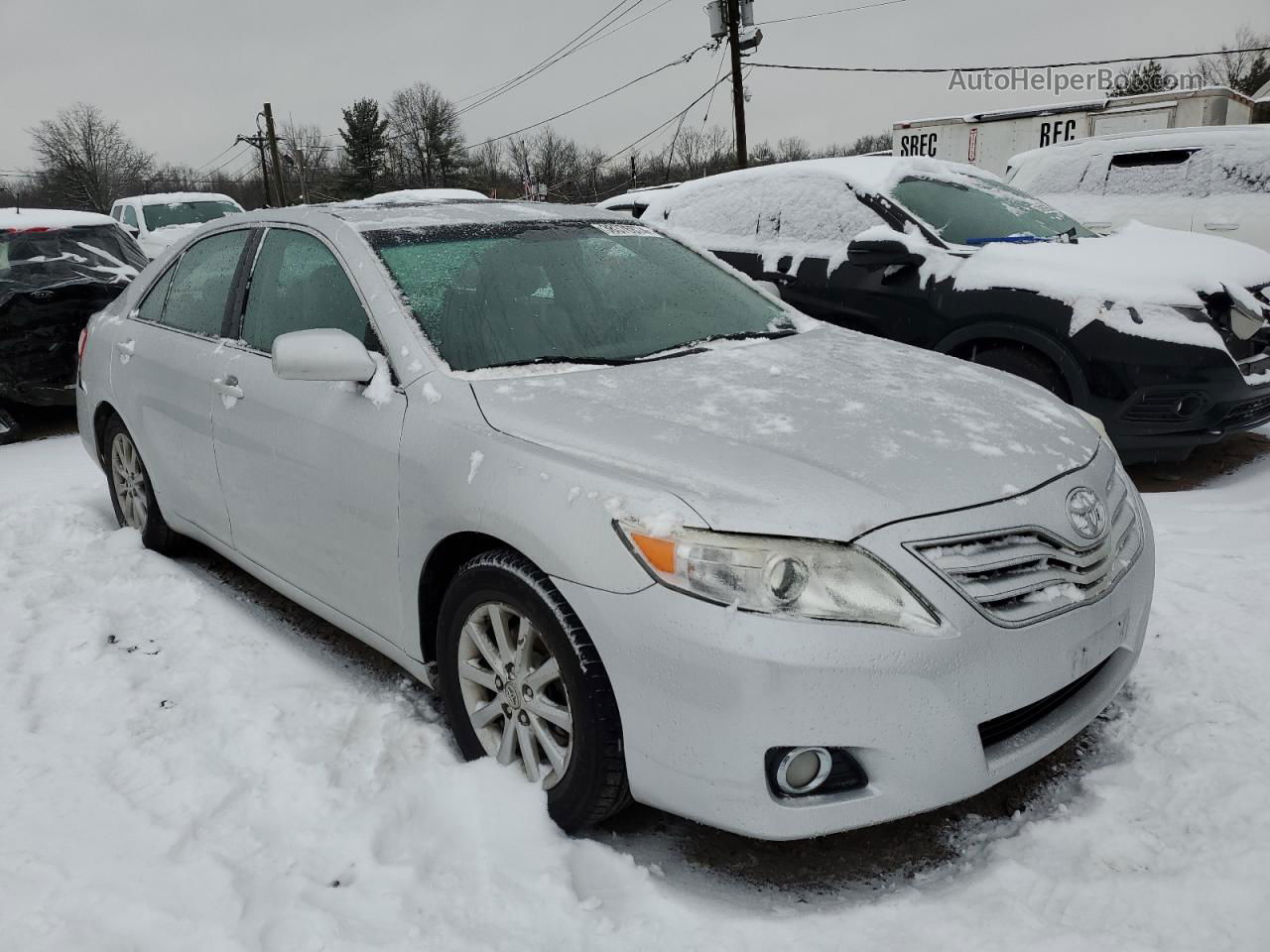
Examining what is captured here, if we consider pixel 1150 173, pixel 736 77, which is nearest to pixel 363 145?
pixel 736 77

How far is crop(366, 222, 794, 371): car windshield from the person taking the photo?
274cm

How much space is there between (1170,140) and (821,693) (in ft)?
27.3

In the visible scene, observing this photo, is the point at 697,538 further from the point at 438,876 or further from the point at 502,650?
the point at 438,876

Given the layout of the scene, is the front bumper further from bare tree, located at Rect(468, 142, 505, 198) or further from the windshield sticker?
bare tree, located at Rect(468, 142, 505, 198)

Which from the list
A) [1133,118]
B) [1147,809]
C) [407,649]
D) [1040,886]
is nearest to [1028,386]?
[1147,809]

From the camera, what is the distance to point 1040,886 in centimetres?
205

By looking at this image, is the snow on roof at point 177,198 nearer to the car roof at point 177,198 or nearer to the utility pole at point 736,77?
the car roof at point 177,198

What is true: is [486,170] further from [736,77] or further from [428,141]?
[736,77]

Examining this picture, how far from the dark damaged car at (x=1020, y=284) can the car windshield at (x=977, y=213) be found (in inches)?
0.5

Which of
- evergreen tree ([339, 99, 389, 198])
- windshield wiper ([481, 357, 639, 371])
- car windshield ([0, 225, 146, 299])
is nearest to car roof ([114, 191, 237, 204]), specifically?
car windshield ([0, 225, 146, 299])

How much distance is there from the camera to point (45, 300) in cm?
670

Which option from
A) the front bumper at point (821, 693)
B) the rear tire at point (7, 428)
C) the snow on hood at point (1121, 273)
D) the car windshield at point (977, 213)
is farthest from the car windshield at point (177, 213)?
Answer: the front bumper at point (821, 693)

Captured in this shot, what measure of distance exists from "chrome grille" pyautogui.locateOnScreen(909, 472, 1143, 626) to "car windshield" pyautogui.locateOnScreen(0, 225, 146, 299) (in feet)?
22.9

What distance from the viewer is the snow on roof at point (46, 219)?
7.34 m
